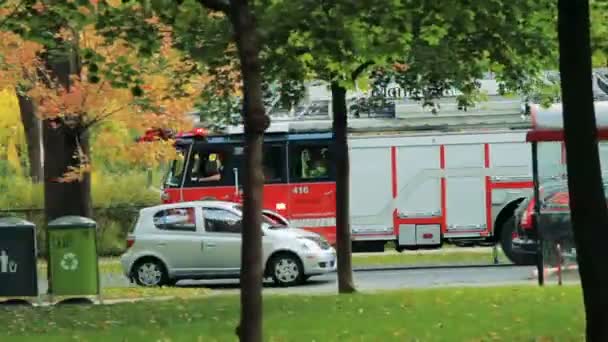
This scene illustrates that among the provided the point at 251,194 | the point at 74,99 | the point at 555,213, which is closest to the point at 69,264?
the point at 74,99

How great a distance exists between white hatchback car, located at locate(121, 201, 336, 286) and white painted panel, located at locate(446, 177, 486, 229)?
16.3 ft

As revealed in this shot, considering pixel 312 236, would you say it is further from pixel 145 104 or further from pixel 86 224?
pixel 86 224

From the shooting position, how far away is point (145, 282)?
63.7 feet

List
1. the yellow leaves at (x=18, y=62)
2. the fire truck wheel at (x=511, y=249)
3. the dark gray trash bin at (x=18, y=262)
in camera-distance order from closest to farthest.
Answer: the dark gray trash bin at (x=18, y=262), the yellow leaves at (x=18, y=62), the fire truck wheel at (x=511, y=249)

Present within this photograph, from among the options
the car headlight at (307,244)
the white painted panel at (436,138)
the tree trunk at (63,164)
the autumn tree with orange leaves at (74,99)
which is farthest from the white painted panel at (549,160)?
the white painted panel at (436,138)

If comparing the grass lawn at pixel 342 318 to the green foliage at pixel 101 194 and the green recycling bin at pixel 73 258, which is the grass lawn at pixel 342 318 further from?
the green foliage at pixel 101 194

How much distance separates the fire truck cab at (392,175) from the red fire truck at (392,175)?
2 cm

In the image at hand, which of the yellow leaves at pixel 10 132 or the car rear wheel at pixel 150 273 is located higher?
the yellow leaves at pixel 10 132

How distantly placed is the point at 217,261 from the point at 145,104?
3714 mm

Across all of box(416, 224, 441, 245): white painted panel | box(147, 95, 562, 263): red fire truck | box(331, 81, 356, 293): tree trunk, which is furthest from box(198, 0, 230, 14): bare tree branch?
box(416, 224, 441, 245): white painted panel

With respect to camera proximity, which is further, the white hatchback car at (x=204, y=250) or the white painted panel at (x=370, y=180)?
the white painted panel at (x=370, y=180)

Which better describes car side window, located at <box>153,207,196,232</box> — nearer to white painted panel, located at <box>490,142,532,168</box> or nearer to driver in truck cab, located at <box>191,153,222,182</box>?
driver in truck cab, located at <box>191,153,222,182</box>

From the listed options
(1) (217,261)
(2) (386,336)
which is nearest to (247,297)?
(2) (386,336)

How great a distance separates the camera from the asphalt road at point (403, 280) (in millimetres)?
18406
